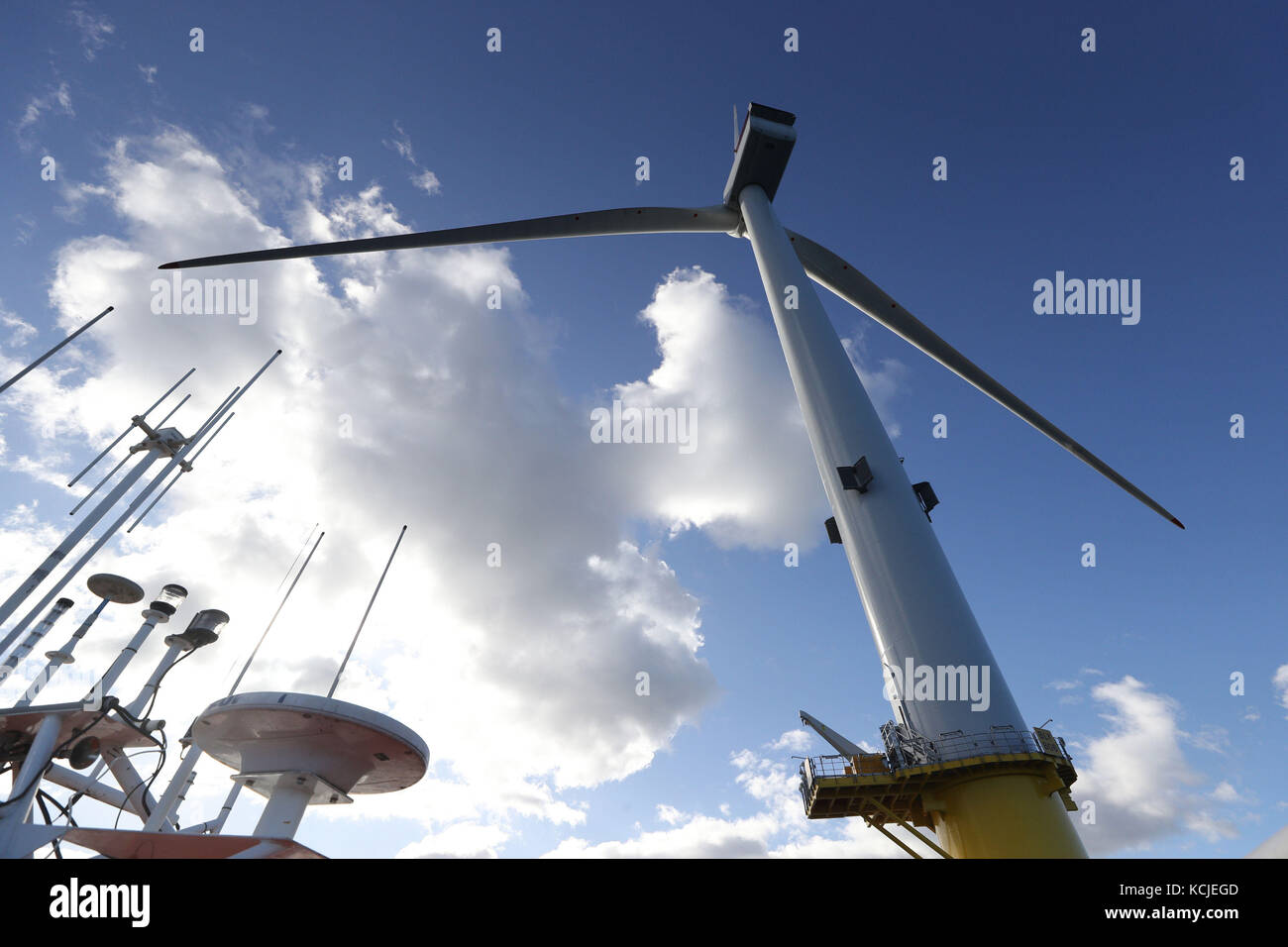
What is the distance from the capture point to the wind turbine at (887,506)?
21.4 m

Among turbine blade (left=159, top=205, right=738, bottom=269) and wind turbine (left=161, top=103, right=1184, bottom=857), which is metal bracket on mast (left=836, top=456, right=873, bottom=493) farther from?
turbine blade (left=159, top=205, right=738, bottom=269)

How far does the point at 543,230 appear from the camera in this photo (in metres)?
44.5

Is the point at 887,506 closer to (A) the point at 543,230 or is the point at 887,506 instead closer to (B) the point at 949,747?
(B) the point at 949,747

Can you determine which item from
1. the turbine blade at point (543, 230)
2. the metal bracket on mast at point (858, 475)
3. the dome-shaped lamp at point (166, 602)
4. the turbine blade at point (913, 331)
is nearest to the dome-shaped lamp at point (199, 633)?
the dome-shaped lamp at point (166, 602)

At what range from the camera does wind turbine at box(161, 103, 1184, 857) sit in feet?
70.3

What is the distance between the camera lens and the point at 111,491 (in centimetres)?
2764

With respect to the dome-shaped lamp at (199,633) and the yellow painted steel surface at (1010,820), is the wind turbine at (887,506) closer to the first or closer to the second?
the yellow painted steel surface at (1010,820)

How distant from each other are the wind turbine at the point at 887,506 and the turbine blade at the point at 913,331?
10 centimetres
